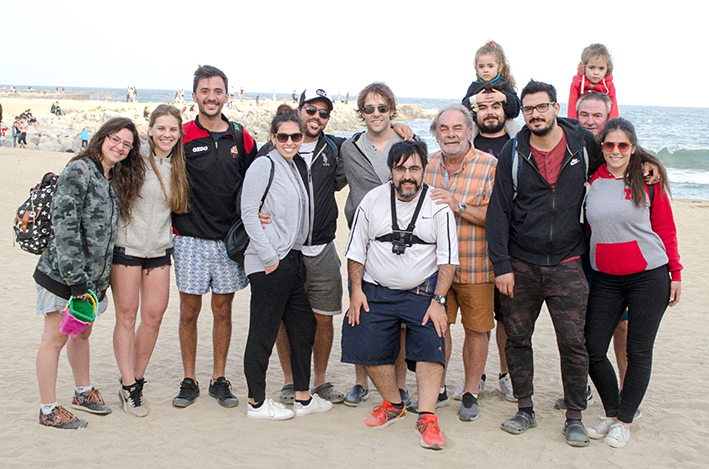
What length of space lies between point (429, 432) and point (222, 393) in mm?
1799

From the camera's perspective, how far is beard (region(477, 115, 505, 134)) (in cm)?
508

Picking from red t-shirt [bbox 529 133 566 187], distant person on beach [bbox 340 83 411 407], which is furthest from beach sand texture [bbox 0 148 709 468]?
red t-shirt [bbox 529 133 566 187]

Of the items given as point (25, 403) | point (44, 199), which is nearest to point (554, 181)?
point (44, 199)

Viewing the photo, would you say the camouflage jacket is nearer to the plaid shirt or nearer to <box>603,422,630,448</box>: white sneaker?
the plaid shirt

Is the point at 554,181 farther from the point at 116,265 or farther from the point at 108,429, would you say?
the point at 108,429

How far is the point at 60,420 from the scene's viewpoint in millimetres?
4473

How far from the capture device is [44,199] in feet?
14.0

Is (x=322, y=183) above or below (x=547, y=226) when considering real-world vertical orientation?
above

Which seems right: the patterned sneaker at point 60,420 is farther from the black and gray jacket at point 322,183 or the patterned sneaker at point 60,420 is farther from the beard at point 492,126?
the beard at point 492,126

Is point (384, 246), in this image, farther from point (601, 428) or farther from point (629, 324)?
point (601, 428)

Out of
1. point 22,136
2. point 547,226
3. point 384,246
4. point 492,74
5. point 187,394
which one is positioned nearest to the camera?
point 547,226

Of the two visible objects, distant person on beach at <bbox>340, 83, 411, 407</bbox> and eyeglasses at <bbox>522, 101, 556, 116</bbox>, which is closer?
eyeglasses at <bbox>522, 101, 556, 116</bbox>

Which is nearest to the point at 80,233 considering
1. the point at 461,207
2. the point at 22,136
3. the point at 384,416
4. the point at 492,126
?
the point at 384,416

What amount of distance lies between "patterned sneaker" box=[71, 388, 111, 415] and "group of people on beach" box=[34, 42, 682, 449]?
0.02 m
